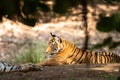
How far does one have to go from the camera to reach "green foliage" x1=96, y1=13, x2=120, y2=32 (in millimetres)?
2148

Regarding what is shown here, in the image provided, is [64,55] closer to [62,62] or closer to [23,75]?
[62,62]

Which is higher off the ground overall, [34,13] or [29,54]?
[34,13]

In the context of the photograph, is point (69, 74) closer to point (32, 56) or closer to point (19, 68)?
point (19, 68)

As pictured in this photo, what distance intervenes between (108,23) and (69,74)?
14.9 ft

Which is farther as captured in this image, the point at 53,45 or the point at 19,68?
the point at 53,45

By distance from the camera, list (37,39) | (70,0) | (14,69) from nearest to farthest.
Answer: (70,0), (14,69), (37,39)

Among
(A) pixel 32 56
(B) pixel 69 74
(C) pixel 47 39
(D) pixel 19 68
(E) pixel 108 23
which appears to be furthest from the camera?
(C) pixel 47 39

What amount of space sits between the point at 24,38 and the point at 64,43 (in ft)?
13.5

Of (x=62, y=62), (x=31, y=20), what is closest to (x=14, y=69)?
(x=62, y=62)

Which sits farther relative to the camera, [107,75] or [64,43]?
[64,43]

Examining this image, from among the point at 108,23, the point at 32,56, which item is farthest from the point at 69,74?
the point at 108,23

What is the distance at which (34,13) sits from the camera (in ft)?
6.63

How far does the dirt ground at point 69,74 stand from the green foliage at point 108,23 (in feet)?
12.8

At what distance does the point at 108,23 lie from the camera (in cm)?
218
